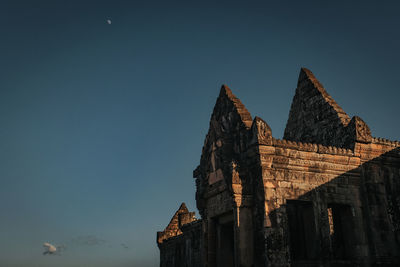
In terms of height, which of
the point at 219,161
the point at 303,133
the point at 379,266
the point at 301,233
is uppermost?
the point at 303,133

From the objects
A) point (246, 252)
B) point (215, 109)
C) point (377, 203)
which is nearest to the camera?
point (246, 252)

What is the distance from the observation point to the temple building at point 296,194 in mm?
11914

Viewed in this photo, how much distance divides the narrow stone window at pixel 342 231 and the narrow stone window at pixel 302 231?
0.64m

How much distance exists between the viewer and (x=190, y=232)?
966 inches

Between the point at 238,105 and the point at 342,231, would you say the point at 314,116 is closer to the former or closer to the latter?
the point at 238,105

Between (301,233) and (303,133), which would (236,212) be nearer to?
(301,233)

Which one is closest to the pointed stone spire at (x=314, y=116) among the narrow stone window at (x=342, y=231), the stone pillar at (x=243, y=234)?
the narrow stone window at (x=342, y=231)

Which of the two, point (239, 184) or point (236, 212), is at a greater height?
point (239, 184)

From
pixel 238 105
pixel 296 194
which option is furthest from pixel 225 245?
pixel 238 105

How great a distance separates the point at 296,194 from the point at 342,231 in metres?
2.46

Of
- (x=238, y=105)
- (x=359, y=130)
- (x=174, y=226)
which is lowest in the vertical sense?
(x=174, y=226)

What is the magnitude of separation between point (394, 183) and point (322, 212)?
3.66m

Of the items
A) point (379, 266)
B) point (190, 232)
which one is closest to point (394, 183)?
point (379, 266)

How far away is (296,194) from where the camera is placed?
40.4 feet
